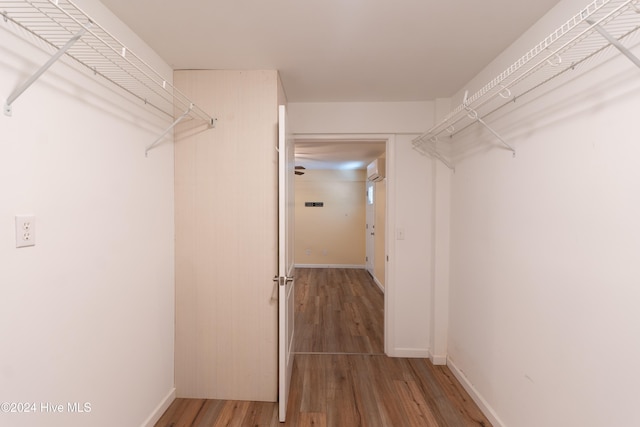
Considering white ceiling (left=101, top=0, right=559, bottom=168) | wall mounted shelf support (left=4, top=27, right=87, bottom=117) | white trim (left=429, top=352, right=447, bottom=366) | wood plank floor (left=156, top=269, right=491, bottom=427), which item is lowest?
wood plank floor (left=156, top=269, right=491, bottom=427)

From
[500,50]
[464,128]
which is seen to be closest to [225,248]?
[464,128]

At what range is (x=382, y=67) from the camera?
1.91 metres

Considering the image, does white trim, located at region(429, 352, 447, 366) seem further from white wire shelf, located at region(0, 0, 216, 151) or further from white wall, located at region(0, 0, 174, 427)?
white wire shelf, located at region(0, 0, 216, 151)

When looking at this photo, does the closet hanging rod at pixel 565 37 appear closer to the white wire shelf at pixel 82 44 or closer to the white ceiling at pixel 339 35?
the white ceiling at pixel 339 35

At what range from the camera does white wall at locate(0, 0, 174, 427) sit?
3.17 ft

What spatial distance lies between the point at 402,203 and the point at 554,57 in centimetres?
145

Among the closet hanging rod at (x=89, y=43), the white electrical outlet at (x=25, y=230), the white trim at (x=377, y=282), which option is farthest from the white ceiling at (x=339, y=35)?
the white trim at (x=377, y=282)

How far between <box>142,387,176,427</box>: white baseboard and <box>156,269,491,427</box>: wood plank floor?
0.03 metres

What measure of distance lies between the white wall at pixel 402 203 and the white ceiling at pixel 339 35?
0.38 m

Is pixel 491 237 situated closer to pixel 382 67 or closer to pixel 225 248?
pixel 382 67

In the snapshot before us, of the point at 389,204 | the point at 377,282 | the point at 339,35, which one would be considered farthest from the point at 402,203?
the point at 377,282

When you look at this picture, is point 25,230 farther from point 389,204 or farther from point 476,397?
point 476,397

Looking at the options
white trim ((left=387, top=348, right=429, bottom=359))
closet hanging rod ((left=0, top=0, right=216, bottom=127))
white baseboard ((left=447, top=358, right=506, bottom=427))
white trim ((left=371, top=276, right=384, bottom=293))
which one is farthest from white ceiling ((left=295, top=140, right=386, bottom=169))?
white baseboard ((left=447, top=358, right=506, bottom=427))

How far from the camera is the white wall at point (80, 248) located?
965mm
